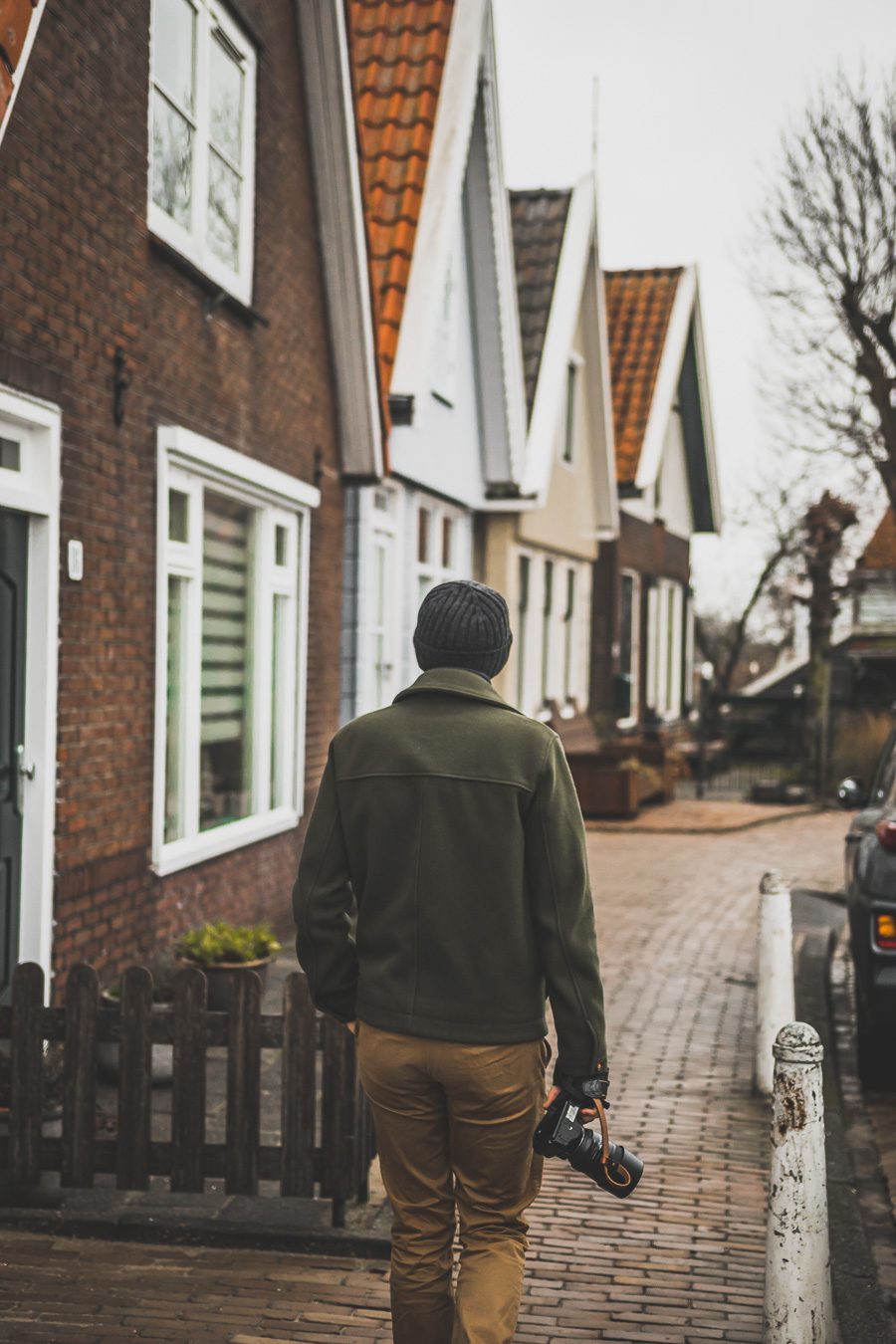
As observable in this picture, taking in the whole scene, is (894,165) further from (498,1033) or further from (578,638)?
(498,1033)

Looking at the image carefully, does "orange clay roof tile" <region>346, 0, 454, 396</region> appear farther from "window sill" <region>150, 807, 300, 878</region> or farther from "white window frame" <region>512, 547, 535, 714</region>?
"white window frame" <region>512, 547, 535, 714</region>

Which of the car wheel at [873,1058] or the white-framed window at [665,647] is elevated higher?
the white-framed window at [665,647]

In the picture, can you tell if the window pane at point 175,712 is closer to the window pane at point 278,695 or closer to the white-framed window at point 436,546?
the window pane at point 278,695

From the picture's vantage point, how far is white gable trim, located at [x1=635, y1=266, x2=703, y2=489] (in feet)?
75.3

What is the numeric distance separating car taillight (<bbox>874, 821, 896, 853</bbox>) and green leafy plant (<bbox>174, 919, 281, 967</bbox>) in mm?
2924

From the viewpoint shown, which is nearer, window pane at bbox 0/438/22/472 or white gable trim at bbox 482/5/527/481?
window pane at bbox 0/438/22/472

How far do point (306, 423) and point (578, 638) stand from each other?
37.9 feet

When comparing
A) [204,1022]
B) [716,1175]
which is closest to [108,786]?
[204,1022]

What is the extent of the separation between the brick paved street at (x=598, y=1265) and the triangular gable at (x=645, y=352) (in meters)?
15.7

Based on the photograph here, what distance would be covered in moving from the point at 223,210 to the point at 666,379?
1555cm

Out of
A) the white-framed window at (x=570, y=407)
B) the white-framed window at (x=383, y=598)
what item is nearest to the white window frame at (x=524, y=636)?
the white-framed window at (x=570, y=407)

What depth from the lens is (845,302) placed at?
1906 centimetres

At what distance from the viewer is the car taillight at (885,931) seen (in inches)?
272

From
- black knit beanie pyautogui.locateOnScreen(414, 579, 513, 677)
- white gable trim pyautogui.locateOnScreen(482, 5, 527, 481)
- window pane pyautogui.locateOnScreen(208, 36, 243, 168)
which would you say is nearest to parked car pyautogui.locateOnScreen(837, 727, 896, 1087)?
black knit beanie pyautogui.locateOnScreen(414, 579, 513, 677)
